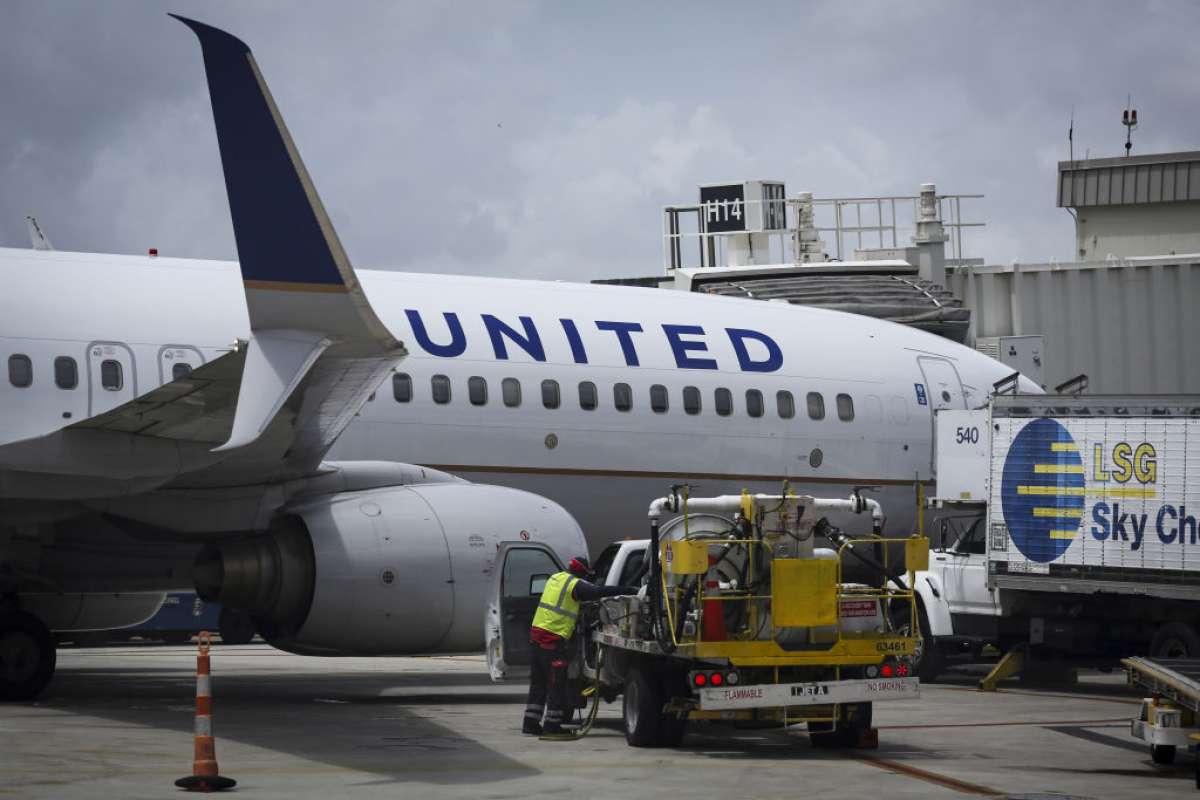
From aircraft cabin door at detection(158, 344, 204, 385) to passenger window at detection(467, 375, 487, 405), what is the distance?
2.91 metres

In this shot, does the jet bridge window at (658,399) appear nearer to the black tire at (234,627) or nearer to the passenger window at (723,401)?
the passenger window at (723,401)

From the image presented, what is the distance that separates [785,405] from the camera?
20609 mm

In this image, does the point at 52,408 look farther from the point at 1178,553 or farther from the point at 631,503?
the point at 1178,553

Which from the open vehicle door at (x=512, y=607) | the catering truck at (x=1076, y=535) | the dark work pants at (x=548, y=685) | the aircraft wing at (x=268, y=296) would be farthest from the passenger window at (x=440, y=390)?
the catering truck at (x=1076, y=535)

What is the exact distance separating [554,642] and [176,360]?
5208 millimetres

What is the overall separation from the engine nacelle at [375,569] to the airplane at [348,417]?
1.0 inches

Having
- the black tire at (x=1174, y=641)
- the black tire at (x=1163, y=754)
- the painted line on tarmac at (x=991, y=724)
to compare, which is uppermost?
the black tire at (x=1174, y=641)

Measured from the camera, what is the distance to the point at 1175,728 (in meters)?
12.8

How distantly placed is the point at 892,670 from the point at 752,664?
45.3 inches

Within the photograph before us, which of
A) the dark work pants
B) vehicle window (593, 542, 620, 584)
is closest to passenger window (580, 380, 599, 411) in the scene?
vehicle window (593, 542, 620, 584)

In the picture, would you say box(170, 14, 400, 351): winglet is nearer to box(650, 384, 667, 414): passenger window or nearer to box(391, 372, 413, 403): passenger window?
box(391, 372, 413, 403): passenger window

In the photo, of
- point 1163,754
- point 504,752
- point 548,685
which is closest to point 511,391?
point 548,685

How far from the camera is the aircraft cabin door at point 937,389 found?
2175 centimetres

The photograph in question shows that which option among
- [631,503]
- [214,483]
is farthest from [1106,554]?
[214,483]
